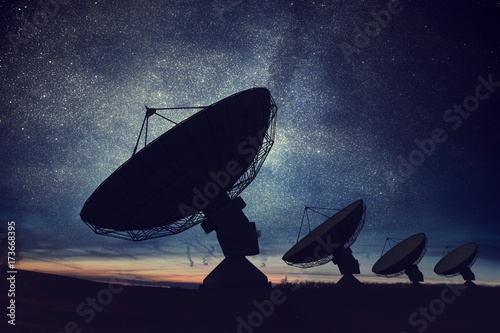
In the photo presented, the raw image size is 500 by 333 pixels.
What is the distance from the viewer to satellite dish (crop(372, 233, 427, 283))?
3303 centimetres

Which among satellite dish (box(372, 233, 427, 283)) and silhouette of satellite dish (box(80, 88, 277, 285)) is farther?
satellite dish (box(372, 233, 427, 283))

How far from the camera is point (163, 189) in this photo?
17.0 metres

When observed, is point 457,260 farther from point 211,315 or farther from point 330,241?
point 211,315

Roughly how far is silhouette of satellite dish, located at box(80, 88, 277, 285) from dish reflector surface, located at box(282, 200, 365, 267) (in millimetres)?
7353

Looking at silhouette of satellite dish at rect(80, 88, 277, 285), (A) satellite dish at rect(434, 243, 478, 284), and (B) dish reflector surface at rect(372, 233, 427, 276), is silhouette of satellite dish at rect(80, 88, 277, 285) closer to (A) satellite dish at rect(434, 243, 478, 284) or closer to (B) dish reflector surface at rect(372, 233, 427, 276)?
(B) dish reflector surface at rect(372, 233, 427, 276)

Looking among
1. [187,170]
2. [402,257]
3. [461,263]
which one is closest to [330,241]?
[402,257]

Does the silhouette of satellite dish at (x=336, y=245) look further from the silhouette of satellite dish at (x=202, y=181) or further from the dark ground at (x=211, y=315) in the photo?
the silhouette of satellite dish at (x=202, y=181)

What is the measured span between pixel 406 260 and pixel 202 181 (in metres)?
25.0

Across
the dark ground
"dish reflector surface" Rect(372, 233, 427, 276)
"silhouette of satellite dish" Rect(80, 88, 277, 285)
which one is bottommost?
the dark ground

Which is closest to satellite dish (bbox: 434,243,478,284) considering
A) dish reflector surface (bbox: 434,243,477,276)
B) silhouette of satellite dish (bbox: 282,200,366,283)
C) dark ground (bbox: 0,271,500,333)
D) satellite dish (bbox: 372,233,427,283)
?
dish reflector surface (bbox: 434,243,477,276)

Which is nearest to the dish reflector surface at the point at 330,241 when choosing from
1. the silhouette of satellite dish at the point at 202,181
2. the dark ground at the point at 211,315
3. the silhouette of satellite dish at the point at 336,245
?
the silhouette of satellite dish at the point at 336,245

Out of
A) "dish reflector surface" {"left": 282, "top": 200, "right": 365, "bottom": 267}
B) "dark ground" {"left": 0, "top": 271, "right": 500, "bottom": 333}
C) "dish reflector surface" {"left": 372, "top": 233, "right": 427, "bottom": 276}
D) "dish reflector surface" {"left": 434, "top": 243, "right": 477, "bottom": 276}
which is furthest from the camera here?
"dish reflector surface" {"left": 434, "top": 243, "right": 477, "bottom": 276}

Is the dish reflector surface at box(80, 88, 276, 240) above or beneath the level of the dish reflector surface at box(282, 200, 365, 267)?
above

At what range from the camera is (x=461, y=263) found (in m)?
41.5
